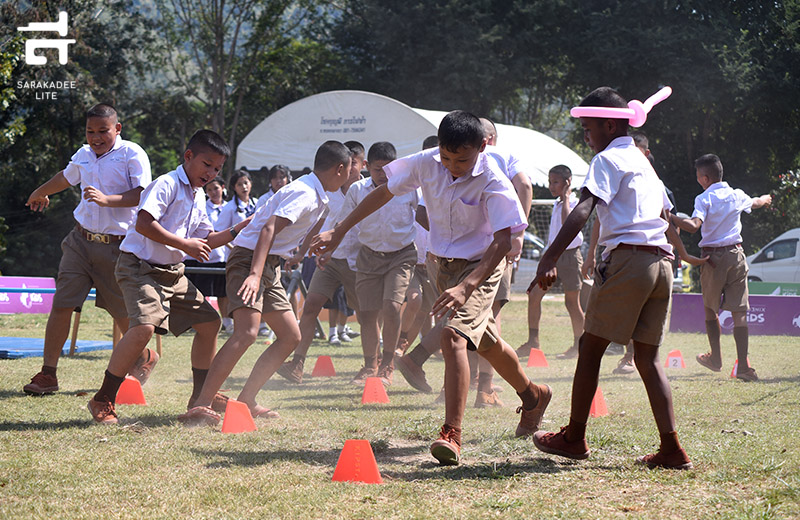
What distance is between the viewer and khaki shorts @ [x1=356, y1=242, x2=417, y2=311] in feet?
25.1

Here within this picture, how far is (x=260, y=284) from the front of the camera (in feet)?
18.5

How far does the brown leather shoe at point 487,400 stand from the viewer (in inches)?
253

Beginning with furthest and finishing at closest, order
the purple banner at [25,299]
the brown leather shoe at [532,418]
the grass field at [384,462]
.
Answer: the purple banner at [25,299] < the brown leather shoe at [532,418] < the grass field at [384,462]

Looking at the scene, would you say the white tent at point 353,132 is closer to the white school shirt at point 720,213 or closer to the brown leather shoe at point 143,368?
the white school shirt at point 720,213

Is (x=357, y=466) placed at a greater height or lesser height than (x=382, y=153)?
lesser

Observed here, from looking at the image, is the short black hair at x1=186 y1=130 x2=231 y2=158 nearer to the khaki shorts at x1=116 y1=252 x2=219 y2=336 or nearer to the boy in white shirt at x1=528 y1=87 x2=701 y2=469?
the khaki shorts at x1=116 y1=252 x2=219 y2=336

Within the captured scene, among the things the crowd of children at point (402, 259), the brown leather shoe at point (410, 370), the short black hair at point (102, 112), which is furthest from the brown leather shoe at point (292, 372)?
the short black hair at point (102, 112)

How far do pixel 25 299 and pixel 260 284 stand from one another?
9843 mm

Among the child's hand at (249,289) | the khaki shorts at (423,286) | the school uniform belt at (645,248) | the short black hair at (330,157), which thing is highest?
the short black hair at (330,157)

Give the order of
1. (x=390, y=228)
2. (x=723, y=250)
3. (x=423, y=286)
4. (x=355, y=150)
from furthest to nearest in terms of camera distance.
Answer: (x=423, y=286) → (x=723, y=250) → (x=355, y=150) → (x=390, y=228)

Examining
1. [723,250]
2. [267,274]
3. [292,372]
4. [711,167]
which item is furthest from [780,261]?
[267,274]

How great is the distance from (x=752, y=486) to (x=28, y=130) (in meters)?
27.8

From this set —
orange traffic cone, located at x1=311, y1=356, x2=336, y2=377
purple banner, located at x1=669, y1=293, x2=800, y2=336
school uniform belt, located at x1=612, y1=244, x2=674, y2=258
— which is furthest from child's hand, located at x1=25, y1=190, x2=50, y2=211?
purple banner, located at x1=669, y1=293, x2=800, y2=336

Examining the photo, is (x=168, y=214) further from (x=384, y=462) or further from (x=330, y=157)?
(x=384, y=462)
